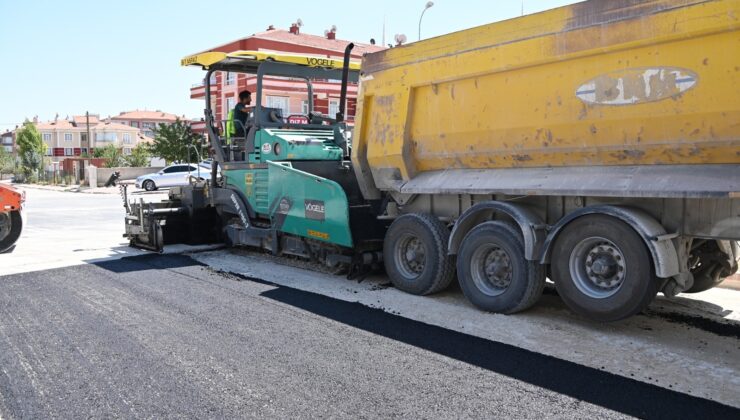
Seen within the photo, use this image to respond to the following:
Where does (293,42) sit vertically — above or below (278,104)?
above

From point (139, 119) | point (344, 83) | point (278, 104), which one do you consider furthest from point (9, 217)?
point (139, 119)

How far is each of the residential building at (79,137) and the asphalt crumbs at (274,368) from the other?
351ft

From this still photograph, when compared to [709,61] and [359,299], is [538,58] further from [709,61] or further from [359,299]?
[359,299]

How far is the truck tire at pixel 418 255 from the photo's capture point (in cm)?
649

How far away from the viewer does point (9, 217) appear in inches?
407

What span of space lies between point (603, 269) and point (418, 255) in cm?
221

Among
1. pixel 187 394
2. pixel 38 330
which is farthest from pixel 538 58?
pixel 38 330

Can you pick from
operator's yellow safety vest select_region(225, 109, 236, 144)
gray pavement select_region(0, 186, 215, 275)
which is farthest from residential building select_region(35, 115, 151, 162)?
operator's yellow safety vest select_region(225, 109, 236, 144)

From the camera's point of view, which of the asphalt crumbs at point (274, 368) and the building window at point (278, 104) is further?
the building window at point (278, 104)

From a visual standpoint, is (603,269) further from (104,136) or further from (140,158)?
(104,136)

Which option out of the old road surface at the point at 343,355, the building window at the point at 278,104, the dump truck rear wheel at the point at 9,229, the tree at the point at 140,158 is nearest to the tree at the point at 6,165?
the tree at the point at 140,158

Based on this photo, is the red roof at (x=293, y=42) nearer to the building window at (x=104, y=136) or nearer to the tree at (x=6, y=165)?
the tree at (x=6, y=165)

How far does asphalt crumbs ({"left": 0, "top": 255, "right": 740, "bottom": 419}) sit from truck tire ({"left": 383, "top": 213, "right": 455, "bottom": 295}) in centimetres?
77

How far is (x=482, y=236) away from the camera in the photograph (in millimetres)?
5973
